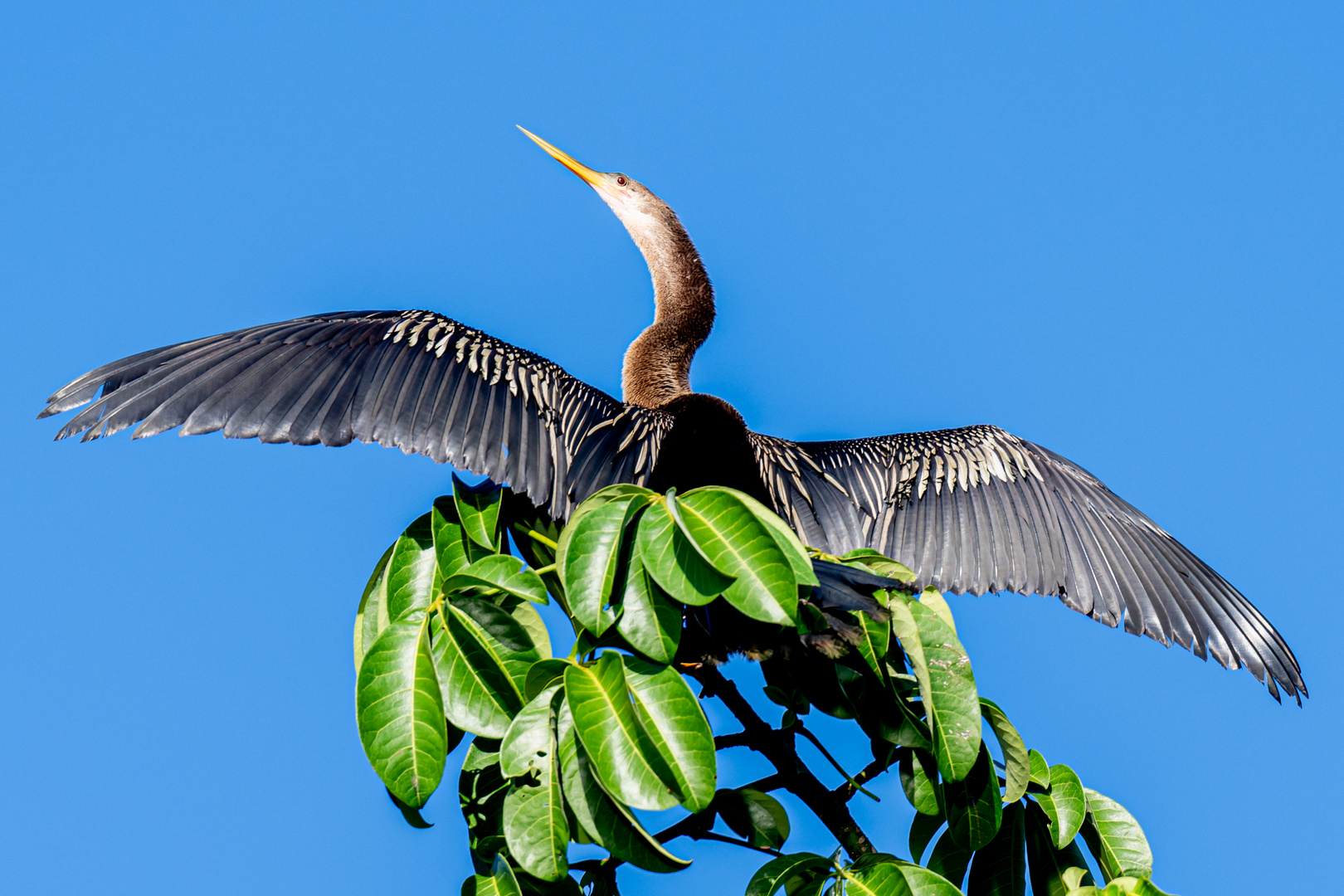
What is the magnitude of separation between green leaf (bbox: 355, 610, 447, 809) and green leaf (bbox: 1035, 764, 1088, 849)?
145 centimetres

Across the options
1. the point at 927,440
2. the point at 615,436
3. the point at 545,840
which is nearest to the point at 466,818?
the point at 545,840

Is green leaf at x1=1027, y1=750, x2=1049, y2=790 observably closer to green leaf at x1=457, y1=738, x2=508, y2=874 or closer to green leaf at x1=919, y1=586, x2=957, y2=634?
green leaf at x1=919, y1=586, x2=957, y2=634

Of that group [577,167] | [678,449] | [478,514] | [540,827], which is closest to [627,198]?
[577,167]

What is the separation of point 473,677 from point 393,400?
124cm

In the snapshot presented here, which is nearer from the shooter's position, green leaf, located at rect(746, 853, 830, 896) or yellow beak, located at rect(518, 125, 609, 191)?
green leaf, located at rect(746, 853, 830, 896)

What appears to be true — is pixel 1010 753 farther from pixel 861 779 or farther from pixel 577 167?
pixel 577 167

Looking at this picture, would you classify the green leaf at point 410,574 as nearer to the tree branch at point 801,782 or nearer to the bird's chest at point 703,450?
the tree branch at point 801,782

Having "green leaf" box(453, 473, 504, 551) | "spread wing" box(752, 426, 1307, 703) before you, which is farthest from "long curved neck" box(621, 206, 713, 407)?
"green leaf" box(453, 473, 504, 551)

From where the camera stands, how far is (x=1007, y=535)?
4367mm

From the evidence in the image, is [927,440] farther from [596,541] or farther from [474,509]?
[596,541]

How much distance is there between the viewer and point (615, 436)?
12.2ft

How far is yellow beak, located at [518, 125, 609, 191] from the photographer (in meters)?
6.24

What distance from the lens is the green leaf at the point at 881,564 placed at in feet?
9.00

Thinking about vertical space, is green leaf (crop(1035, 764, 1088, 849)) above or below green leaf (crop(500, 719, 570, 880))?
above
